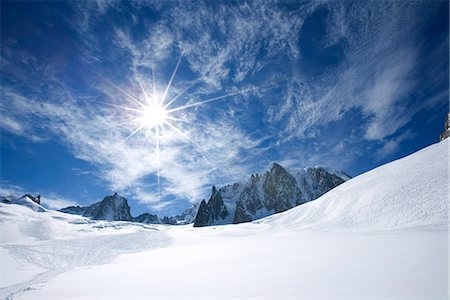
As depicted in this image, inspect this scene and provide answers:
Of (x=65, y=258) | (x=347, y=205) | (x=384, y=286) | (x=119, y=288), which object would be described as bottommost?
(x=65, y=258)

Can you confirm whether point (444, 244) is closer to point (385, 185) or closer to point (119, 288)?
point (119, 288)

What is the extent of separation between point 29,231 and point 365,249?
3859 cm

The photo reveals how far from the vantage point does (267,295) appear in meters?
3.54

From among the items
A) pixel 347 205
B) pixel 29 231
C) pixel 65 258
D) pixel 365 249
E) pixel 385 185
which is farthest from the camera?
pixel 29 231

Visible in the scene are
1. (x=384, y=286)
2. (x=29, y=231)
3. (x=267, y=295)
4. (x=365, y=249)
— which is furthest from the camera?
(x=29, y=231)

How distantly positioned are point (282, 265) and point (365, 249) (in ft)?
7.75

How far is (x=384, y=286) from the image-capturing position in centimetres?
319

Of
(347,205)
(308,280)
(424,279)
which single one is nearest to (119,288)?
(308,280)

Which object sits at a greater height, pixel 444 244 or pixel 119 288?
pixel 444 244

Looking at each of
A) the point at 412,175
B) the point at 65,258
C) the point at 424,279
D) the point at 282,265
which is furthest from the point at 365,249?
the point at 65,258

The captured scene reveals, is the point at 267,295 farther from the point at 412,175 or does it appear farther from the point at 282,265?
the point at 412,175

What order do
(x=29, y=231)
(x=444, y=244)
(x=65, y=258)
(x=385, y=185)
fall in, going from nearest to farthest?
(x=444, y=244) → (x=65, y=258) → (x=385, y=185) → (x=29, y=231)

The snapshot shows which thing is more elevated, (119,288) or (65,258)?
(119,288)

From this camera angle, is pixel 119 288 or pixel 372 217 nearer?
pixel 119 288
